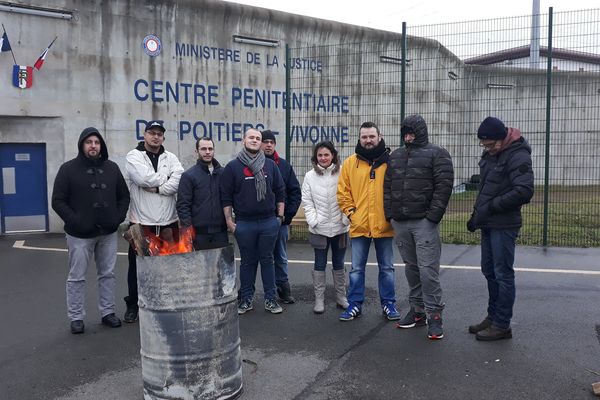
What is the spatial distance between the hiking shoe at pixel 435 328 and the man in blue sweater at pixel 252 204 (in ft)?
5.30

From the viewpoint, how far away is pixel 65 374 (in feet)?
13.6

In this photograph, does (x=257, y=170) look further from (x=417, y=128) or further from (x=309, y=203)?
(x=417, y=128)

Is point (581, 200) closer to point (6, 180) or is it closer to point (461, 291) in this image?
point (461, 291)

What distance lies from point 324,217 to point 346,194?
405mm

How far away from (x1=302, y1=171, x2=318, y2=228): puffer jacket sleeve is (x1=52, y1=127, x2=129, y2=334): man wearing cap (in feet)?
6.02

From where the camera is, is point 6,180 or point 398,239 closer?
point 398,239

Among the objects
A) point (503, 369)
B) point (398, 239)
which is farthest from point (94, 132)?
point (503, 369)

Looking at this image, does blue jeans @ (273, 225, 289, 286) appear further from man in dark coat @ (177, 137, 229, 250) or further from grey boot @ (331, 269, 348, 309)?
man in dark coat @ (177, 137, 229, 250)

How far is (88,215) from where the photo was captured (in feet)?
16.5

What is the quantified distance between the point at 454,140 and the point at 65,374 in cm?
868

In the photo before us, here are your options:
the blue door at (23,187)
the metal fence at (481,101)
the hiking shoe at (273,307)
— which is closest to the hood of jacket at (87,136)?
the hiking shoe at (273,307)

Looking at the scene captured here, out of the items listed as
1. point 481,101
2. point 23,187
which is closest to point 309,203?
point 481,101

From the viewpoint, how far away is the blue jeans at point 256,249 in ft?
17.7

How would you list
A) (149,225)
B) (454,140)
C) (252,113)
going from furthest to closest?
(252,113) < (454,140) < (149,225)
